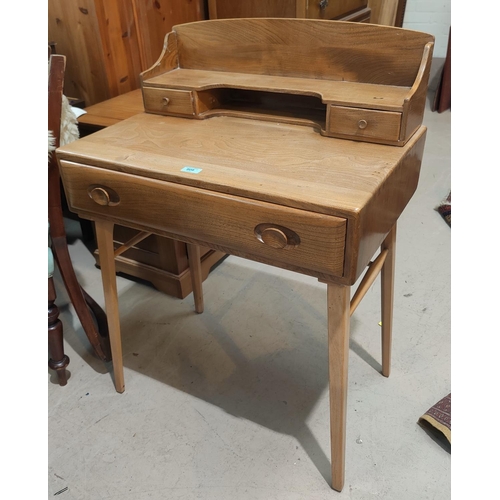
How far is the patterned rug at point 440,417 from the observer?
116 centimetres

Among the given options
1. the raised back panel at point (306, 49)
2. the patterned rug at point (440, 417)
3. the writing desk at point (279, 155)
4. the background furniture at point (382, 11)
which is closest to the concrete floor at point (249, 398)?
the patterned rug at point (440, 417)

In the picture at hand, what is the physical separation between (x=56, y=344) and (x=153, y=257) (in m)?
0.49

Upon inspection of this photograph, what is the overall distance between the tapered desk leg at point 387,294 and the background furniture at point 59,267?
31.8 inches

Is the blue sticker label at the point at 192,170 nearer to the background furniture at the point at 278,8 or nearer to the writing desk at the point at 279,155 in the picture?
the writing desk at the point at 279,155

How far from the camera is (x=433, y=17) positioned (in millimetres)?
3652

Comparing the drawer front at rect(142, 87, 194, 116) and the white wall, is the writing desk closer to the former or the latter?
the drawer front at rect(142, 87, 194, 116)

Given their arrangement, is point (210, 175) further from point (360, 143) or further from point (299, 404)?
point (299, 404)

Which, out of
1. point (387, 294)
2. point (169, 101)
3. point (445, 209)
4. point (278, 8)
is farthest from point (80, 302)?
point (445, 209)

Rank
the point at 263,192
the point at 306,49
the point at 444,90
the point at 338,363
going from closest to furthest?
the point at 263,192 < the point at 338,363 < the point at 306,49 < the point at 444,90

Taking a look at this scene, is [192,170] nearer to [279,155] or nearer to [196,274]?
[279,155]

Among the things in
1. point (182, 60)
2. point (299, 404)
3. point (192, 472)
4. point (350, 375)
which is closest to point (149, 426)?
point (192, 472)

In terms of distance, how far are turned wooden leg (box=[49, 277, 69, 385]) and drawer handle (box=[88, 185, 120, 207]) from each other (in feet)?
1.25

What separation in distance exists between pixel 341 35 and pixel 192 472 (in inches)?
41.0

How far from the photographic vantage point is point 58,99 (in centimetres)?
111
